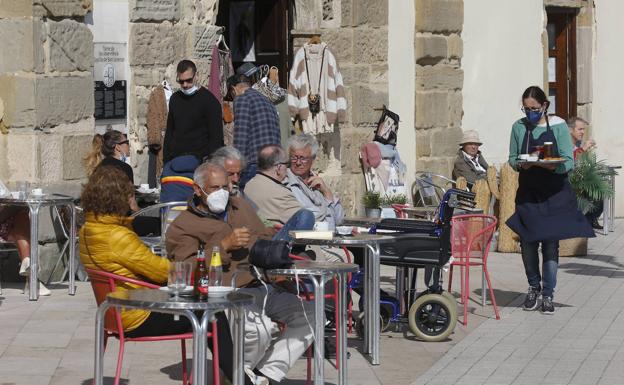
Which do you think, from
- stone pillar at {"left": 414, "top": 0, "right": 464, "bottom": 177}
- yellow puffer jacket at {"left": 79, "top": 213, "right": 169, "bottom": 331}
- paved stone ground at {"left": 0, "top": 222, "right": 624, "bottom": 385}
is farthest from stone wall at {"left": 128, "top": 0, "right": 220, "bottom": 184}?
yellow puffer jacket at {"left": 79, "top": 213, "right": 169, "bottom": 331}

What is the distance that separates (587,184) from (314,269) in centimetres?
732

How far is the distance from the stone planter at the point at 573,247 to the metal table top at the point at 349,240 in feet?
19.0

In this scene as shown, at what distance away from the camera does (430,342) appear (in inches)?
379

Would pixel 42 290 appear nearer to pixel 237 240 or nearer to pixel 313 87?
pixel 237 240

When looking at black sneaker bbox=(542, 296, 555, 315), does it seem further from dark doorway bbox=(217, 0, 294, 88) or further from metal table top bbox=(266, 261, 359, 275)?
dark doorway bbox=(217, 0, 294, 88)

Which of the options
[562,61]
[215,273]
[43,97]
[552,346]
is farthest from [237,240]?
[562,61]

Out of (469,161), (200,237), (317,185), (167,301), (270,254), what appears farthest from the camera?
(469,161)

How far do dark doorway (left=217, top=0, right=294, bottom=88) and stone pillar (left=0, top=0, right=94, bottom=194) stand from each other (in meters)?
3.28

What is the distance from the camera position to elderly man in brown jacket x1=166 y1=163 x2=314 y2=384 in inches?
297

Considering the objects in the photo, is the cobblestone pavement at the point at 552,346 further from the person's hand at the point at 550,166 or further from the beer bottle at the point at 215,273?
the beer bottle at the point at 215,273

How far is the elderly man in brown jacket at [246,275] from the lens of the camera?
7.55 meters

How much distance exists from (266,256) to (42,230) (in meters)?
4.44

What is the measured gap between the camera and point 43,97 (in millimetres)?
11484

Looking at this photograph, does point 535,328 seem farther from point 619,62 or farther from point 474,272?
point 619,62
